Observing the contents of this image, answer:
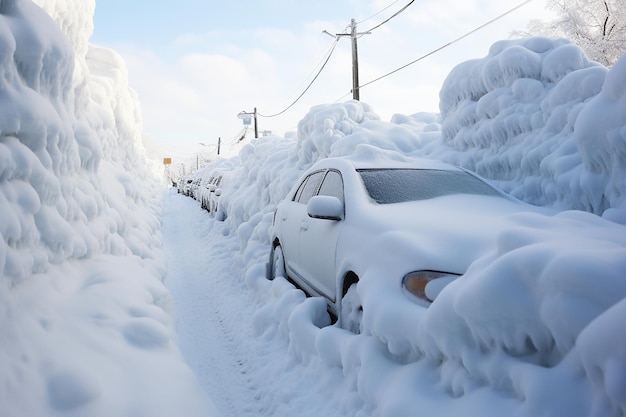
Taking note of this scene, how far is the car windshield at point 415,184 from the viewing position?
3704 millimetres

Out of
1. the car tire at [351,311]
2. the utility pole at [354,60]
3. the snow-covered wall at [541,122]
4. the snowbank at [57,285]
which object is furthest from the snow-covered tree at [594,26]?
the snowbank at [57,285]

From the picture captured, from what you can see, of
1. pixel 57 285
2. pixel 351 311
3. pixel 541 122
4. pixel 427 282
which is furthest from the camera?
pixel 541 122

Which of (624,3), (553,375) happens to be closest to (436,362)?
(553,375)

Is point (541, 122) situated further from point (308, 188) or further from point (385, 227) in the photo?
point (385, 227)

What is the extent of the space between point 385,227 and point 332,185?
4.71 ft

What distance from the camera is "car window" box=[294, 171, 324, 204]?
472 centimetres

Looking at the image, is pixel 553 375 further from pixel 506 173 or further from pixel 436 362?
pixel 506 173

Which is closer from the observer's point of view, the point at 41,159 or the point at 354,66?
the point at 41,159

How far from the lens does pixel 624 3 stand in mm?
19406

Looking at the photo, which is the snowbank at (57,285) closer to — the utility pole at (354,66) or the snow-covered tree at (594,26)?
the utility pole at (354,66)

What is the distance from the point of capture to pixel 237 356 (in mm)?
3729

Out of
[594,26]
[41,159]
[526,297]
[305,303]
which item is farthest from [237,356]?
[594,26]

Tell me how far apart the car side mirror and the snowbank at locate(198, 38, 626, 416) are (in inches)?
31.0

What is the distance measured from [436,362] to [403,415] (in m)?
0.32
